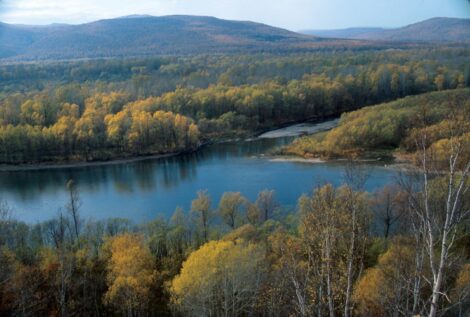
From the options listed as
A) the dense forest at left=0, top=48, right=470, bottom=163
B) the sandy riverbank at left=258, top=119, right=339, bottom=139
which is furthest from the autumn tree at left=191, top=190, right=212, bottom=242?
the sandy riverbank at left=258, top=119, right=339, bottom=139

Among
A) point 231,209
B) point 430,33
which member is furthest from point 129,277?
point 430,33

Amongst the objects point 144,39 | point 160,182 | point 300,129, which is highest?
point 144,39

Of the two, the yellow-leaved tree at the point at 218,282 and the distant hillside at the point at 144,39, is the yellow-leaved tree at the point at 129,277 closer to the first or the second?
the yellow-leaved tree at the point at 218,282

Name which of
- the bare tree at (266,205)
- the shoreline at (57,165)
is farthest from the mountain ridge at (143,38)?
the bare tree at (266,205)

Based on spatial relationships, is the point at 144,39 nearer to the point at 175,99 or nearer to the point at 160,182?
the point at 175,99

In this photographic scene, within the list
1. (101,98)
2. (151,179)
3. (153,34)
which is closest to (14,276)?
(151,179)
